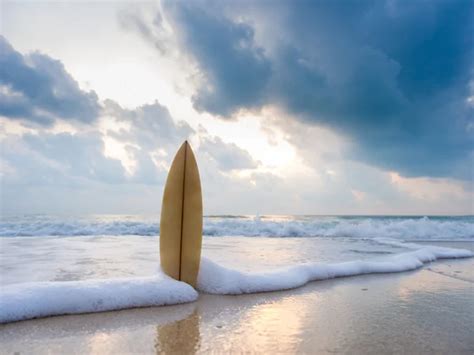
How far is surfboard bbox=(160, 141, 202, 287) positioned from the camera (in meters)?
2.81

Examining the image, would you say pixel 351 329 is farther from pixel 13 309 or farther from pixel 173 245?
pixel 13 309

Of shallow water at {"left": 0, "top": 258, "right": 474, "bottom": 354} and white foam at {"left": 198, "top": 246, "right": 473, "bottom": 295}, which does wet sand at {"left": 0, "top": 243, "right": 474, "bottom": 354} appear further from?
white foam at {"left": 198, "top": 246, "right": 473, "bottom": 295}

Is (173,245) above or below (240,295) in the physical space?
above

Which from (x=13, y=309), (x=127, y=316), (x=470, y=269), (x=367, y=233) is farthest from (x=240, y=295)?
(x=367, y=233)

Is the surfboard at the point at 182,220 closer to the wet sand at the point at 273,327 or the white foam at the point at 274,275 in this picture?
the white foam at the point at 274,275

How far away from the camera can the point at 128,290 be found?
8.17 ft

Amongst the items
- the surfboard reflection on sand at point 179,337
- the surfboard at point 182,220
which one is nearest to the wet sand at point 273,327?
the surfboard reflection on sand at point 179,337

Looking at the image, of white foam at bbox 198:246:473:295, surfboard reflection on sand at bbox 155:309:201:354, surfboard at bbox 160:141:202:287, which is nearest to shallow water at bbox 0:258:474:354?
surfboard reflection on sand at bbox 155:309:201:354

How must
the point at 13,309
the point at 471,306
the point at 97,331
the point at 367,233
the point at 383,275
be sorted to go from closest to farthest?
the point at 97,331
the point at 13,309
the point at 471,306
the point at 383,275
the point at 367,233

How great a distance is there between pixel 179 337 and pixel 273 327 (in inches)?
21.6

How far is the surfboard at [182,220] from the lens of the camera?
281 cm

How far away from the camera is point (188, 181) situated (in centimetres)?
289

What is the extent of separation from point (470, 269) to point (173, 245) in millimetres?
3849

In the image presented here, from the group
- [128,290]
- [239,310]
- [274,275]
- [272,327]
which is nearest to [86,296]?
[128,290]
